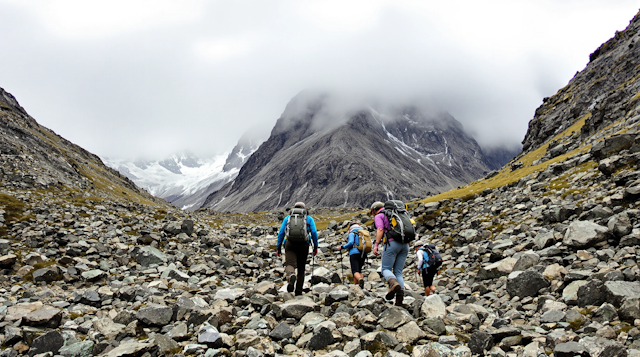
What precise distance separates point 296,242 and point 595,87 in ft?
410

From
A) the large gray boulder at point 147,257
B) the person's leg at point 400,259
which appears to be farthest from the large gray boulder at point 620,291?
the large gray boulder at point 147,257

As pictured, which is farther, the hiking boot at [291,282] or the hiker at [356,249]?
the hiker at [356,249]

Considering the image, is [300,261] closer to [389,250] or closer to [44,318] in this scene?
[389,250]

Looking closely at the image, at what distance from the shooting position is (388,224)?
11023mm

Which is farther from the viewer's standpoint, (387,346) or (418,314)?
(418,314)

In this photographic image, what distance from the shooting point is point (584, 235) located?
12.4 m

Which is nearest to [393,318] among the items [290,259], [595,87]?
[290,259]

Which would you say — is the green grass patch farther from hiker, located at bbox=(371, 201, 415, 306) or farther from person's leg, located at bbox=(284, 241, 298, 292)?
person's leg, located at bbox=(284, 241, 298, 292)

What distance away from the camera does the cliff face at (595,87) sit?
8625 centimetres

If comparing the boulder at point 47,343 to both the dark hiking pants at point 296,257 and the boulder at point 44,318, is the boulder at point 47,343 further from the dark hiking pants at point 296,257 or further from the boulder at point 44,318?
the dark hiking pants at point 296,257

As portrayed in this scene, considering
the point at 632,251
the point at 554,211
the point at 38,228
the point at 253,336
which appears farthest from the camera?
the point at 38,228

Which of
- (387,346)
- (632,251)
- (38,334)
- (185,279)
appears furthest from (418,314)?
(185,279)

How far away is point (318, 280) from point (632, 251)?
11731mm

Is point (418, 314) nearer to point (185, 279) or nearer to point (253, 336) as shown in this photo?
point (253, 336)
